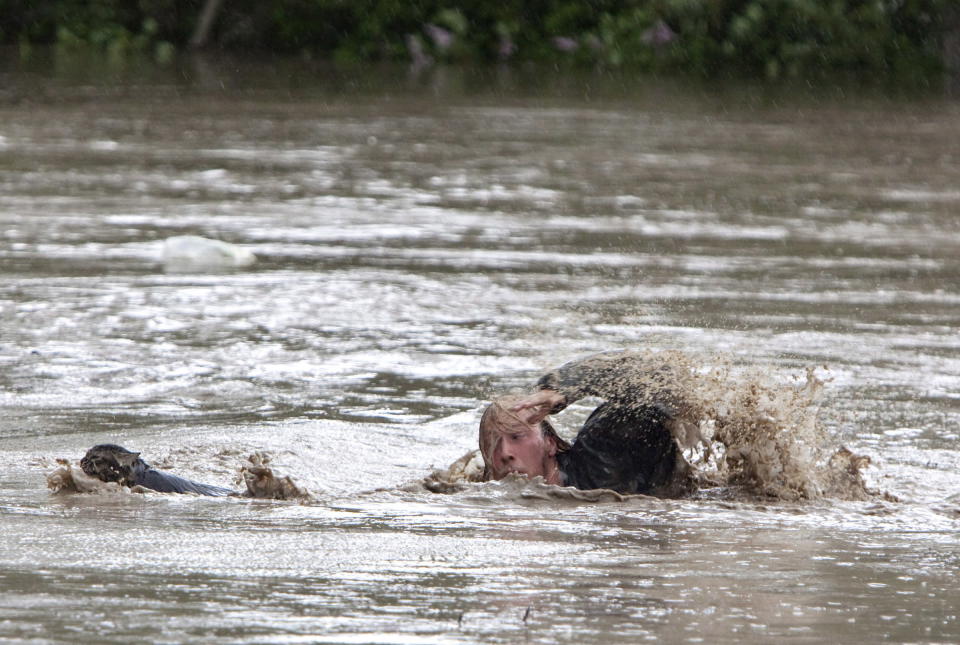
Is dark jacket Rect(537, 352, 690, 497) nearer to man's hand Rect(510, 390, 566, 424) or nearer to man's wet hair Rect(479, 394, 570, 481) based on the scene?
man's hand Rect(510, 390, 566, 424)

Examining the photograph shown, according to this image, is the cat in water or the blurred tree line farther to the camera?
the blurred tree line

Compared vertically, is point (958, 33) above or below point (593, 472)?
above

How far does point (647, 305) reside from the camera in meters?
10.3

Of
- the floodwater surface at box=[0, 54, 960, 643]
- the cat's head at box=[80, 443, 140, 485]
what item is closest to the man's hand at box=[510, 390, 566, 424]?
the floodwater surface at box=[0, 54, 960, 643]

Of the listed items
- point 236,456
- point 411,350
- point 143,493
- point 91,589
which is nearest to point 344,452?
point 236,456

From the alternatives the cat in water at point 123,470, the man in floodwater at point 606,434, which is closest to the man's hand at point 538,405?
the man in floodwater at point 606,434

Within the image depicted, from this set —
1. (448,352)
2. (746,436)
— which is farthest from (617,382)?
(448,352)

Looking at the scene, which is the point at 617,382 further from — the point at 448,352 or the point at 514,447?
the point at 448,352

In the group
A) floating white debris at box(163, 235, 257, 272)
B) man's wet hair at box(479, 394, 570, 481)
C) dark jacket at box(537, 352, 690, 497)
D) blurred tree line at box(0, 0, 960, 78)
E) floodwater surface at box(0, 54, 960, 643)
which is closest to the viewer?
floodwater surface at box(0, 54, 960, 643)

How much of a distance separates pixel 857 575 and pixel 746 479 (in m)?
1.60

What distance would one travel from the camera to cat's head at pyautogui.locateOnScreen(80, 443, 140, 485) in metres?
6.00

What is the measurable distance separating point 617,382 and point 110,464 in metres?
1.81

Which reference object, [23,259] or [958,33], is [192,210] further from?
[958,33]

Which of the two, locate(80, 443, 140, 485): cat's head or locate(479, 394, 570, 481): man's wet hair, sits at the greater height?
locate(479, 394, 570, 481): man's wet hair
